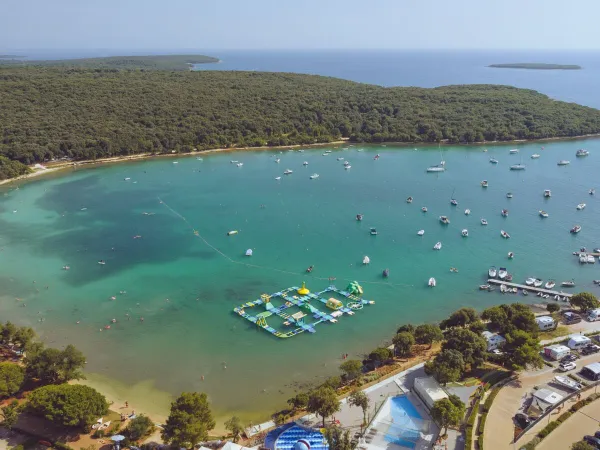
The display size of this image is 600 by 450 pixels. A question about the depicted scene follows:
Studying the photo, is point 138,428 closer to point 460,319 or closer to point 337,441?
point 337,441

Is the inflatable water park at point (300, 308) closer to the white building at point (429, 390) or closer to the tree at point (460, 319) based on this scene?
the tree at point (460, 319)

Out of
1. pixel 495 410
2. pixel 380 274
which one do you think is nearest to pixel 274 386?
pixel 495 410

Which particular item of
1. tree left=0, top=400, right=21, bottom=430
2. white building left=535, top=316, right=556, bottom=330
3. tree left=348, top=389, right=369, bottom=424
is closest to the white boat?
white building left=535, top=316, right=556, bottom=330

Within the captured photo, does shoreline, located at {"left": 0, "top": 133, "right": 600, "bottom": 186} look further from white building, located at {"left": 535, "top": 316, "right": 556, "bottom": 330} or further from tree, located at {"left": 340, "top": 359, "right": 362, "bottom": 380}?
tree, located at {"left": 340, "top": 359, "right": 362, "bottom": 380}

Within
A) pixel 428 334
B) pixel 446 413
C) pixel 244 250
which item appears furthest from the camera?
pixel 244 250

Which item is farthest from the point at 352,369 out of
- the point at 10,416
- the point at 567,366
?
the point at 10,416

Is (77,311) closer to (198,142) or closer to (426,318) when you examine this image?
(426,318)

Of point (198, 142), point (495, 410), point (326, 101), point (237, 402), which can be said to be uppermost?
point (326, 101)

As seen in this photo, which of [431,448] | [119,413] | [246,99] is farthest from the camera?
[246,99]
